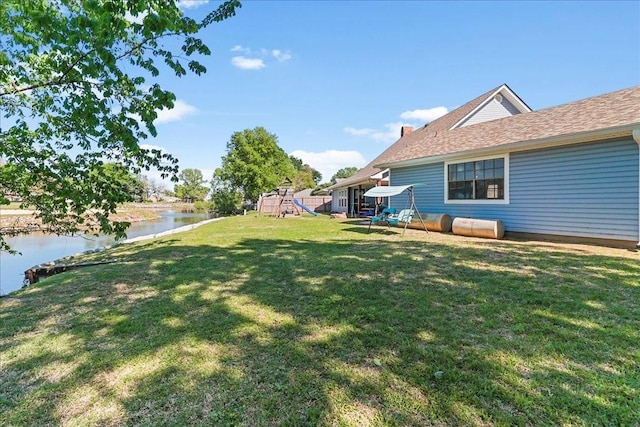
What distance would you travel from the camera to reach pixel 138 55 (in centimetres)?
317

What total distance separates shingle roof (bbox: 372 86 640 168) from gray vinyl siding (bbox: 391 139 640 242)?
428 millimetres

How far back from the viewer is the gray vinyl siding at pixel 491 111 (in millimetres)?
14408

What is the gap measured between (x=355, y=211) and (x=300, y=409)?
734 inches

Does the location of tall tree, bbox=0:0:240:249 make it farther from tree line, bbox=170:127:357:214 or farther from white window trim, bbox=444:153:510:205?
tree line, bbox=170:127:357:214

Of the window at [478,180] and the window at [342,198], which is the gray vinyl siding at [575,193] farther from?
the window at [342,198]

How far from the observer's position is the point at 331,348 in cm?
253

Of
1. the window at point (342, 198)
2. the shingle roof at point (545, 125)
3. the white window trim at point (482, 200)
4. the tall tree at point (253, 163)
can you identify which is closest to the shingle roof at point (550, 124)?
the shingle roof at point (545, 125)

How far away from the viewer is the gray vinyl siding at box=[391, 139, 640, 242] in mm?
6422

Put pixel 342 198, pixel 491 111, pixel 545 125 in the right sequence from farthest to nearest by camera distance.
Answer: pixel 342 198 → pixel 491 111 → pixel 545 125

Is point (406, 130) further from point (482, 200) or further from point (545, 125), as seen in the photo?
point (545, 125)

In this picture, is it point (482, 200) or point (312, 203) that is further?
point (312, 203)

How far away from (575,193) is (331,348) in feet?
24.5

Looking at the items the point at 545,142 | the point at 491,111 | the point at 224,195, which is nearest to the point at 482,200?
the point at 545,142

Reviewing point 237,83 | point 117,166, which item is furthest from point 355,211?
point 117,166
